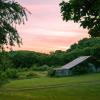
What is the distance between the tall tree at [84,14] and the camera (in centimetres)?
5107

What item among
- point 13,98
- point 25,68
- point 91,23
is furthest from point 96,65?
point 13,98

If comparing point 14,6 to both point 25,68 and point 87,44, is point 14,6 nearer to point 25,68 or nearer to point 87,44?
point 25,68

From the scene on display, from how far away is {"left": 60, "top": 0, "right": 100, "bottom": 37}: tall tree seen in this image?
5107 centimetres

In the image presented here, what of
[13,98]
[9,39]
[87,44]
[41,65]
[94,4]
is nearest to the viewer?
[9,39]

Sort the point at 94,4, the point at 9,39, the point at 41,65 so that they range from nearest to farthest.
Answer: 1. the point at 9,39
2. the point at 94,4
3. the point at 41,65

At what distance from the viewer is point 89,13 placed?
51656 millimetres

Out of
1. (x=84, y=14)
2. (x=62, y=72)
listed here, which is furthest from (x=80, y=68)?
(x=84, y=14)

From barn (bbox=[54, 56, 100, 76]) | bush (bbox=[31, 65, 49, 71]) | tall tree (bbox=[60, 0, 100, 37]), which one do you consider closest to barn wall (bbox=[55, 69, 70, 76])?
barn (bbox=[54, 56, 100, 76])

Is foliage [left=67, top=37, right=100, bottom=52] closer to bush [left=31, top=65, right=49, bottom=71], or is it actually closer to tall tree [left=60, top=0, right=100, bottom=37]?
bush [left=31, top=65, right=49, bottom=71]

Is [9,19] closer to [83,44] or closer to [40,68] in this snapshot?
[40,68]

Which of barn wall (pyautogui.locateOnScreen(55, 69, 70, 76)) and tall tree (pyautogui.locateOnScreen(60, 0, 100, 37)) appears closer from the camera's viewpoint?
tall tree (pyautogui.locateOnScreen(60, 0, 100, 37))

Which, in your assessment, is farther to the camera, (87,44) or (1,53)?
(87,44)

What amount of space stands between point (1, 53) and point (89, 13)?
1754 cm

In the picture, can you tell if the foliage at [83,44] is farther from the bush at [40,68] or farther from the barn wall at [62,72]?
the barn wall at [62,72]
